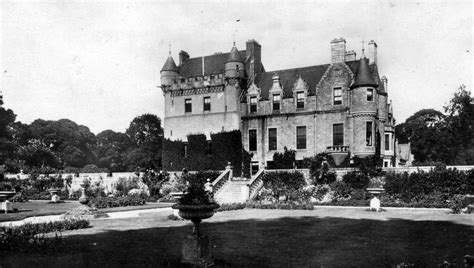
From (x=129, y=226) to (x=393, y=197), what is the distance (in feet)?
57.4

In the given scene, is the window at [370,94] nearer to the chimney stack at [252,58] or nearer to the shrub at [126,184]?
the chimney stack at [252,58]

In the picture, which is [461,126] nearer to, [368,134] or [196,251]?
[368,134]

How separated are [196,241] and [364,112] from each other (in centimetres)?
2729

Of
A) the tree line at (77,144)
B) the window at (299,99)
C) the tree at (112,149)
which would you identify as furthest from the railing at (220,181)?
the tree at (112,149)

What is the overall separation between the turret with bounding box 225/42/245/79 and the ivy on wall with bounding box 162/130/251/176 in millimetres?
5399

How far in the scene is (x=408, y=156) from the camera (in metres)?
54.6

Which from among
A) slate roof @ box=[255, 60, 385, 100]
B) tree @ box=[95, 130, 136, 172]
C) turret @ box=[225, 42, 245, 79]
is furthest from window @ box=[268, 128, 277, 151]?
tree @ box=[95, 130, 136, 172]

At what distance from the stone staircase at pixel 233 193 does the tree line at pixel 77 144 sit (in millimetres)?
34850

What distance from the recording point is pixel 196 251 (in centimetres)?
888

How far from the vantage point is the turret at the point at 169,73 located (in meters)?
42.4

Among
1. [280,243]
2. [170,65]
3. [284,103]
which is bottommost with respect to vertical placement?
[280,243]

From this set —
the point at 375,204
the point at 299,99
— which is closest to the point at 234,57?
the point at 299,99

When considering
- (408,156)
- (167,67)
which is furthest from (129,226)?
(408,156)

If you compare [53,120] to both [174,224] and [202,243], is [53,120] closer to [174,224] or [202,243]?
[174,224]
